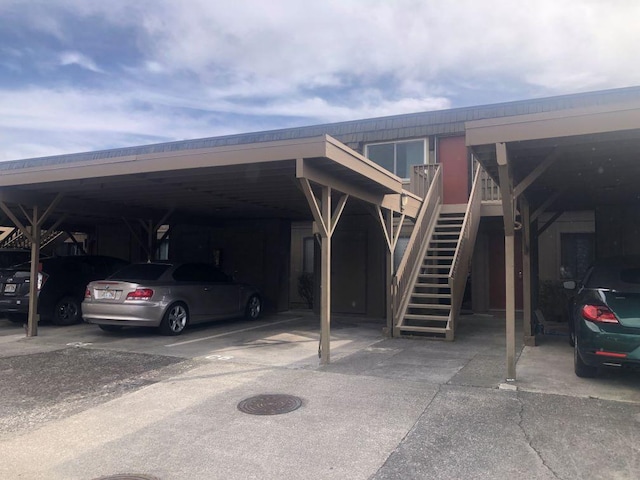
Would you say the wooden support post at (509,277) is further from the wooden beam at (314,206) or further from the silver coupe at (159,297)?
the silver coupe at (159,297)

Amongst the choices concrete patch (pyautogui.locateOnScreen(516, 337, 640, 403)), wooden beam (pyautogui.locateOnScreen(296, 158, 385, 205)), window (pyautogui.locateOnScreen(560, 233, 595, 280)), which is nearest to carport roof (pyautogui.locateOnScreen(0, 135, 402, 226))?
wooden beam (pyautogui.locateOnScreen(296, 158, 385, 205))

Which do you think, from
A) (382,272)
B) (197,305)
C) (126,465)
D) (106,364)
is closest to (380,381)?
(126,465)

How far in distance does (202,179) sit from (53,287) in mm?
4966

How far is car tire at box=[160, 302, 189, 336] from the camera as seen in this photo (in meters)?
9.13

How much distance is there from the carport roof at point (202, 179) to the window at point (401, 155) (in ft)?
9.96

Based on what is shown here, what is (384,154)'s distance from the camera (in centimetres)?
1375

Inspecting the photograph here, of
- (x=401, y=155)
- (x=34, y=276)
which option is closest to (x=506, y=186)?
(x=401, y=155)

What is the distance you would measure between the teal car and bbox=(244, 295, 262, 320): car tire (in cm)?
742

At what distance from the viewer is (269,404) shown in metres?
5.08

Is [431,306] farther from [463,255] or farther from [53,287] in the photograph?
[53,287]

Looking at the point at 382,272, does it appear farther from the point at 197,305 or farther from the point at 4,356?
the point at 4,356

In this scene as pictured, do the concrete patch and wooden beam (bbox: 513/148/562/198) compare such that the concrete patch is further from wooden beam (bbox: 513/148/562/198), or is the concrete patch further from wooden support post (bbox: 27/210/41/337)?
wooden support post (bbox: 27/210/41/337)

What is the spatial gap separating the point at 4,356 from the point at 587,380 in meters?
8.28

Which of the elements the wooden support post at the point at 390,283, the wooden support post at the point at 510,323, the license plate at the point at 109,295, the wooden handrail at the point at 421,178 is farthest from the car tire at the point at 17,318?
the wooden support post at the point at 510,323
